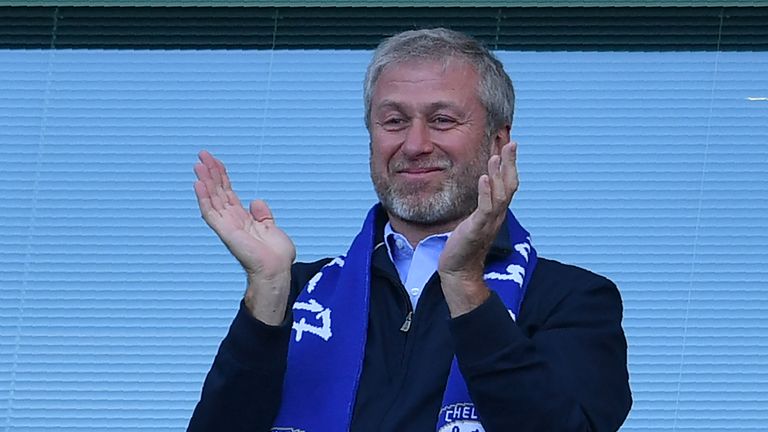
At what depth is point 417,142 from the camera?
303 cm

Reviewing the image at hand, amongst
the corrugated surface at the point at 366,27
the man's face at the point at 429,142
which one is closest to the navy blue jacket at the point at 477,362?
the man's face at the point at 429,142

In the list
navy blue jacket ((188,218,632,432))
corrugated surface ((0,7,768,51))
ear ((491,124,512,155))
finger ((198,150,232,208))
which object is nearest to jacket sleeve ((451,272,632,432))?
navy blue jacket ((188,218,632,432))

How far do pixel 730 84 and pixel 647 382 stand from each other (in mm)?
803

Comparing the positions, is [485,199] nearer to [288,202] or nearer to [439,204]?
[439,204]

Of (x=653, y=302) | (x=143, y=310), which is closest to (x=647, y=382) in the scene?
(x=653, y=302)

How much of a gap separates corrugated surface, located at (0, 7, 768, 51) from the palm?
5.85ft

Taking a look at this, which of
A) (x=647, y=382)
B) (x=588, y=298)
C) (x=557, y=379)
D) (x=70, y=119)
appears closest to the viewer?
(x=557, y=379)

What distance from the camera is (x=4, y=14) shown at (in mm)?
4820

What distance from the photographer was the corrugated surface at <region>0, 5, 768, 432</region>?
14.9 feet

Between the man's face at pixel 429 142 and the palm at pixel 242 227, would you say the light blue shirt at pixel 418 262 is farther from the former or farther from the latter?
the palm at pixel 242 227

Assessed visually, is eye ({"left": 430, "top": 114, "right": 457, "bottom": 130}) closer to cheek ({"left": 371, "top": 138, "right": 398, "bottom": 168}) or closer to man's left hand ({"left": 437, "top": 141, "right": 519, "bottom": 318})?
cheek ({"left": 371, "top": 138, "right": 398, "bottom": 168})

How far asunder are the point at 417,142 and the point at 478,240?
344mm

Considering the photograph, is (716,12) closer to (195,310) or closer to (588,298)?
(195,310)

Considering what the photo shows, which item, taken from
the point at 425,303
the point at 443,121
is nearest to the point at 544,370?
the point at 425,303
